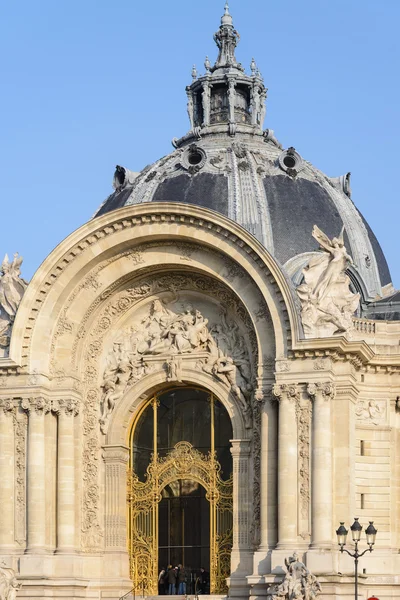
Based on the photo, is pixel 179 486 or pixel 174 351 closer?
pixel 174 351

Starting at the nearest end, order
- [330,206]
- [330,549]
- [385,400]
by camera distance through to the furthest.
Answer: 1. [330,549]
2. [385,400]
3. [330,206]

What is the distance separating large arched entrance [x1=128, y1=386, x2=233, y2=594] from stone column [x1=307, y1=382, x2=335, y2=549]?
3.39 metres

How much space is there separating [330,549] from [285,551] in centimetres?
103

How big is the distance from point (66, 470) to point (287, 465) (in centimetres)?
574

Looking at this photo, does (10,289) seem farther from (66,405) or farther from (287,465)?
(287,465)

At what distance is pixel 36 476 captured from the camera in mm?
37125

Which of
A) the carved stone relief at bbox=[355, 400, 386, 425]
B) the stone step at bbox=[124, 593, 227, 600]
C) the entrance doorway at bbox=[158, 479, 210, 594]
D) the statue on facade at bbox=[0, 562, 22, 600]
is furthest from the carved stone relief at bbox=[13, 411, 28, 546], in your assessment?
the carved stone relief at bbox=[355, 400, 386, 425]

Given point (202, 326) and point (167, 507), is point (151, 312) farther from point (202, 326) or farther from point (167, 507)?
point (167, 507)

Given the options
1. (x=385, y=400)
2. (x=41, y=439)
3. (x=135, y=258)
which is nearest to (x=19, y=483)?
(x=41, y=439)

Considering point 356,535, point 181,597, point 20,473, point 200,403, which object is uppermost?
point 200,403

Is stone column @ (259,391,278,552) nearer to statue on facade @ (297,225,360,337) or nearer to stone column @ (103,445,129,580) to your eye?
statue on facade @ (297,225,360,337)

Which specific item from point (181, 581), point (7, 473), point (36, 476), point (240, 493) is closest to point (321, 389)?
point (240, 493)

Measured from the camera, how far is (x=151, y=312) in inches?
1537

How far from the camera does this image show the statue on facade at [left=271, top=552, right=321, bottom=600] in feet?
109
